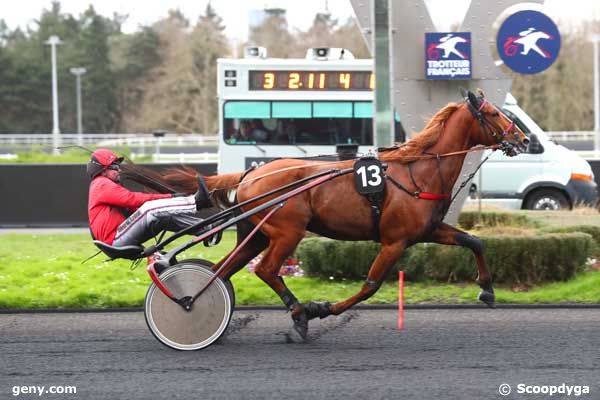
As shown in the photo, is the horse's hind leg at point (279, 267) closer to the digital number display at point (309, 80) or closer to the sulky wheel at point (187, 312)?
the sulky wheel at point (187, 312)

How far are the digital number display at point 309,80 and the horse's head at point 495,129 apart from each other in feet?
34.3

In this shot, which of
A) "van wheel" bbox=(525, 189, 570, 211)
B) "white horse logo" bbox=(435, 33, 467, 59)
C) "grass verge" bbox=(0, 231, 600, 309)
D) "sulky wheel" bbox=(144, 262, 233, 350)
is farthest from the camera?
"van wheel" bbox=(525, 189, 570, 211)

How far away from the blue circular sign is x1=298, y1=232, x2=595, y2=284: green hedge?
6.27 feet

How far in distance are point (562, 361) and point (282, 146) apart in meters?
12.0

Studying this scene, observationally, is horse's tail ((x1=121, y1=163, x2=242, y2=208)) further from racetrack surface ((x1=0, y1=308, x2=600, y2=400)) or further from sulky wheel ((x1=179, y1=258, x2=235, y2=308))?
racetrack surface ((x1=0, y1=308, x2=600, y2=400))

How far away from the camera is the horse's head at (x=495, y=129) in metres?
8.30

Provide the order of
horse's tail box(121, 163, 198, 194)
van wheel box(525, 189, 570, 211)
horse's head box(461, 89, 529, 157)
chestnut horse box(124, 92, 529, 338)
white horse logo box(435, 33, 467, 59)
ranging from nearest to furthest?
chestnut horse box(124, 92, 529, 338) < horse's head box(461, 89, 529, 157) < horse's tail box(121, 163, 198, 194) < white horse logo box(435, 33, 467, 59) < van wheel box(525, 189, 570, 211)

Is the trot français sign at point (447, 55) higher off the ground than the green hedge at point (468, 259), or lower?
higher

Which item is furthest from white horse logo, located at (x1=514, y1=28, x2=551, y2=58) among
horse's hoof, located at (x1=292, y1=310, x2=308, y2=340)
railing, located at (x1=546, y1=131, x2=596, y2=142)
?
railing, located at (x1=546, y1=131, x2=596, y2=142)

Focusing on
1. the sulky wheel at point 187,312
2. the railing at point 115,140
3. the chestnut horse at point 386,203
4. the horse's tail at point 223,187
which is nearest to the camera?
the sulky wheel at point 187,312

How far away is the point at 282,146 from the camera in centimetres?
1883

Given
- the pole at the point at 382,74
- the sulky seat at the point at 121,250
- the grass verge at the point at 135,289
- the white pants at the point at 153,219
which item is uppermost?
the pole at the point at 382,74

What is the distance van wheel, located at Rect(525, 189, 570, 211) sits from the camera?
18391 millimetres

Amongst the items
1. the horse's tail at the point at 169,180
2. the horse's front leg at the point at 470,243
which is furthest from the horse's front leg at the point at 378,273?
the horse's tail at the point at 169,180
